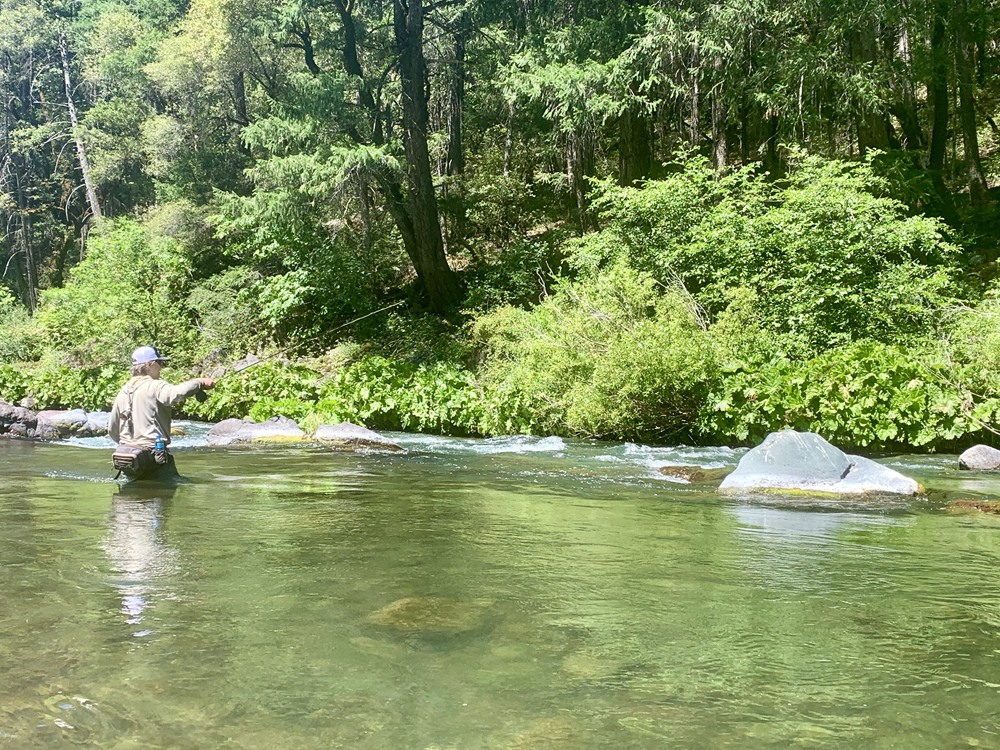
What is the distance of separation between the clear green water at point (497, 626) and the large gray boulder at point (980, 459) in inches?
107

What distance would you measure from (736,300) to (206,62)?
20613 mm

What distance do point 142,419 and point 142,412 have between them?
0.30 feet

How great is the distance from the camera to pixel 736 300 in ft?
42.5

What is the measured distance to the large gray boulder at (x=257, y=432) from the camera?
514 inches

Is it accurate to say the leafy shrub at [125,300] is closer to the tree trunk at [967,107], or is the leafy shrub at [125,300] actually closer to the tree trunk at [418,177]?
the tree trunk at [418,177]

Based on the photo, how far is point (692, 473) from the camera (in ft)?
29.1

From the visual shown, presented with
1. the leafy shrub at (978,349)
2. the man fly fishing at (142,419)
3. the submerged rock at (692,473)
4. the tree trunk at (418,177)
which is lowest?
the submerged rock at (692,473)

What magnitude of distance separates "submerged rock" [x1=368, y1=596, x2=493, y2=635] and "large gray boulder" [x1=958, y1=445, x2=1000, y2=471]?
23.9 ft

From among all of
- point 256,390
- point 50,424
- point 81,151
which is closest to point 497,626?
point 256,390

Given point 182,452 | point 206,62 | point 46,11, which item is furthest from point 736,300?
point 46,11

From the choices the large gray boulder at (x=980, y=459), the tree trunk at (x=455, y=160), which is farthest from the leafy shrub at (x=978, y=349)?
the tree trunk at (x=455, y=160)

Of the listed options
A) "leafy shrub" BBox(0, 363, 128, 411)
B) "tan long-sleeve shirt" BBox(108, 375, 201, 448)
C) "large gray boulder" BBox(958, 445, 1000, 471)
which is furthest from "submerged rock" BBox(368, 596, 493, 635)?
"leafy shrub" BBox(0, 363, 128, 411)

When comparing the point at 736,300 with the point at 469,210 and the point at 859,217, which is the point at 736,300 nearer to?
the point at 859,217

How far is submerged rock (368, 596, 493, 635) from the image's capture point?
11.8 ft
